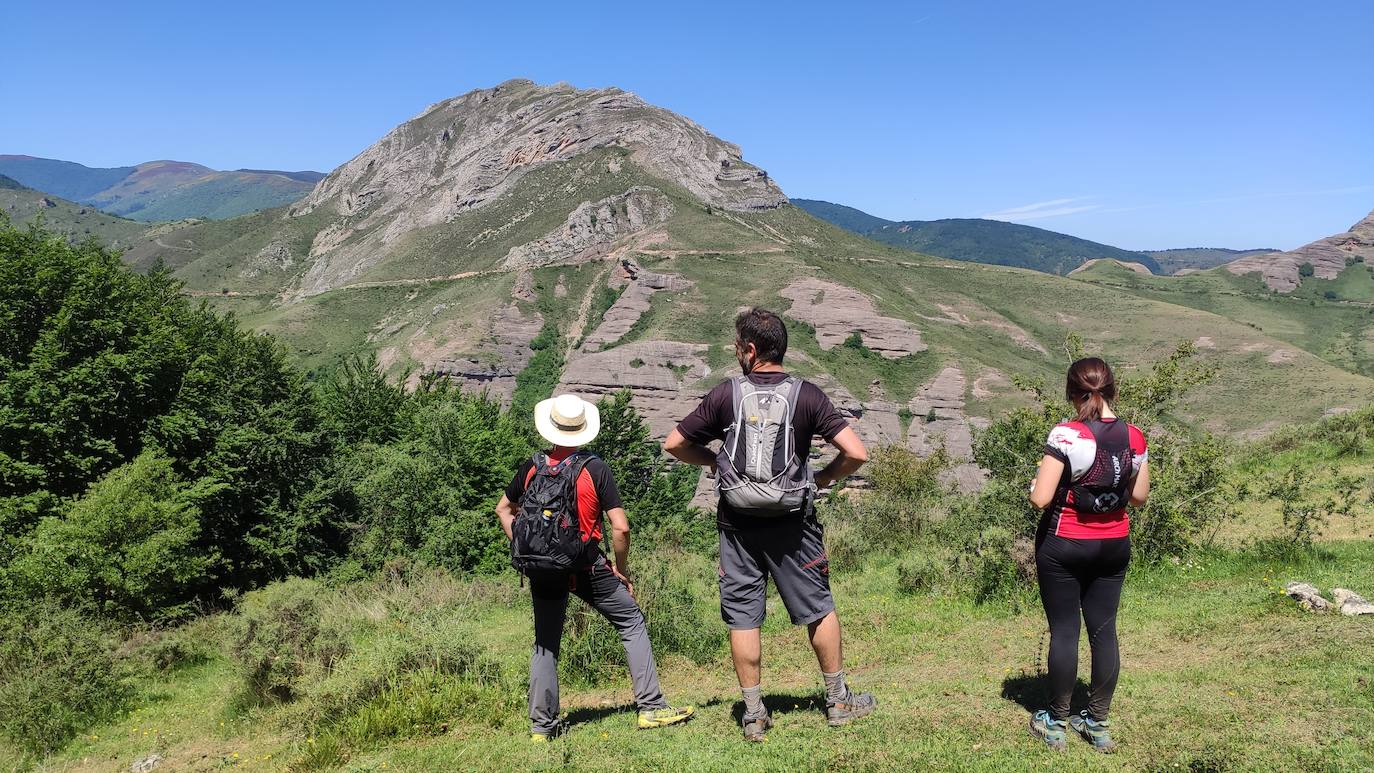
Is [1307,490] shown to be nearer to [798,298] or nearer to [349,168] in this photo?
[798,298]

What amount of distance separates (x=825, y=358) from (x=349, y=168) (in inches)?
6525

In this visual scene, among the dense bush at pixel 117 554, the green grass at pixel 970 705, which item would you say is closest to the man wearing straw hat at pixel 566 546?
the green grass at pixel 970 705

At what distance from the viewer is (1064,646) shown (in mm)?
3943

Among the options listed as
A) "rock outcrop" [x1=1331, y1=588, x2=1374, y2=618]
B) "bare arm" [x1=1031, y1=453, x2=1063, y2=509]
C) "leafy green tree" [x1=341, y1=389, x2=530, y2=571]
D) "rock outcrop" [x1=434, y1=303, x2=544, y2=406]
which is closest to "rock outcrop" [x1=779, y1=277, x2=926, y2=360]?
"rock outcrop" [x1=434, y1=303, x2=544, y2=406]

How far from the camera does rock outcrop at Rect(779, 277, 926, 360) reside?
86438mm

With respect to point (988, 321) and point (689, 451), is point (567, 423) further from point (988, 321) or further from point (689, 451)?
point (988, 321)

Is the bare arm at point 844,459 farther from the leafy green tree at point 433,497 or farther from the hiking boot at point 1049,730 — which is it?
the leafy green tree at point 433,497

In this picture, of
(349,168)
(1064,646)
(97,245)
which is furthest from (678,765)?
(349,168)

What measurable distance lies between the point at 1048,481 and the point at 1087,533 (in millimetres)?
344

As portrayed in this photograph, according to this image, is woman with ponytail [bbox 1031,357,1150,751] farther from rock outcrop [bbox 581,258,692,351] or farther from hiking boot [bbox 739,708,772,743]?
rock outcrop [bbox 581,258,692,351]

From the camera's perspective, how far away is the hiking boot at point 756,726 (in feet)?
13.6

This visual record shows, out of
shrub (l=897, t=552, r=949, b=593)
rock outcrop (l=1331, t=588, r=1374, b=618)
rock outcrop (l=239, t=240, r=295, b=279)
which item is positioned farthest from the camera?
rock outcrop (l=239, t=240, r=295, b=279)

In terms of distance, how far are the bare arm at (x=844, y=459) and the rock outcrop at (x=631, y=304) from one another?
8770cm

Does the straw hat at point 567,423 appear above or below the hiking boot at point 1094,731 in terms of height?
above
